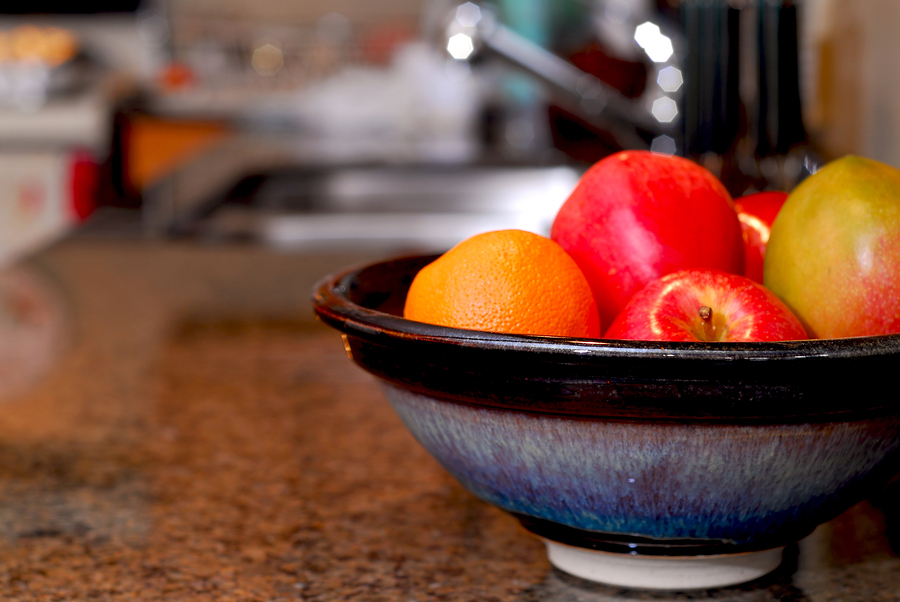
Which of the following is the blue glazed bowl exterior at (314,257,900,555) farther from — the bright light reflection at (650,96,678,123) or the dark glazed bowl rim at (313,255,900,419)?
the bright light reflection at (650,96,678,123)

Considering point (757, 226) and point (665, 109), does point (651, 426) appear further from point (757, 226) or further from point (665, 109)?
point (665, 109)

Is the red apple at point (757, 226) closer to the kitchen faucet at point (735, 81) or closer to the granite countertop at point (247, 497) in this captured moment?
the granite countertop at point (247, 497)

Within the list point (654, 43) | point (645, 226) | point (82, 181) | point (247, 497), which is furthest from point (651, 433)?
point (82, 181)

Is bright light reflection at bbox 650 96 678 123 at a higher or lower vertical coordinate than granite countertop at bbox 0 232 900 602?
higher

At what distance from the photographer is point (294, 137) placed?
102 inches

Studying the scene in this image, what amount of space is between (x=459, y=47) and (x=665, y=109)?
66 centimetres

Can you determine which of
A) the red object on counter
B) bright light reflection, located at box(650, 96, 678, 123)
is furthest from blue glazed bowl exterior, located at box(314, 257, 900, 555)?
the red object on counter

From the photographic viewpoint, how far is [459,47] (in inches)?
47.9

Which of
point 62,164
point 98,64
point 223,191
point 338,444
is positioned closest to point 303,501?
point 338,444

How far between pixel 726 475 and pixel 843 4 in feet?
3.67

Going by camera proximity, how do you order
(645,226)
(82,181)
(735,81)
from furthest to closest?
(82,181), (735,81), (645,226)

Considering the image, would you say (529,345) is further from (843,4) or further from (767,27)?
(843,4)

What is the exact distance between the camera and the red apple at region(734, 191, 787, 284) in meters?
0.49

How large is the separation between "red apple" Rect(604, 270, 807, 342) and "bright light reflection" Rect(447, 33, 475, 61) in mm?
878
